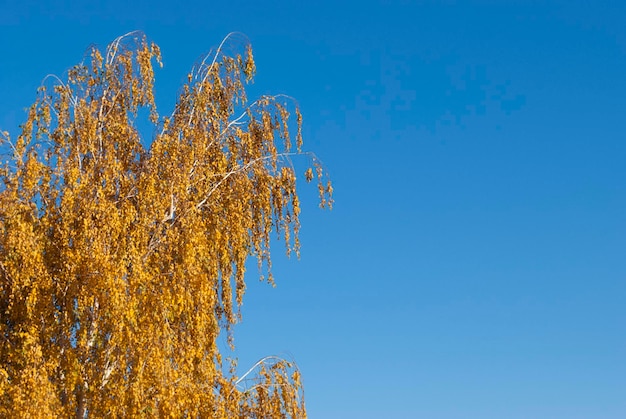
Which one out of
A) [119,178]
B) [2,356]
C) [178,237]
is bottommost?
[2,356]

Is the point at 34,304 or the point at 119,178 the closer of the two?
the point at 34,304

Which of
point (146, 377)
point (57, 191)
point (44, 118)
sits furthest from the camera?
point (44, 118)

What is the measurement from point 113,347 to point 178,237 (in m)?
1.93

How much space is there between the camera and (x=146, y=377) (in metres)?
11.5

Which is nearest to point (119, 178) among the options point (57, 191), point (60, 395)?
point (57, 191)

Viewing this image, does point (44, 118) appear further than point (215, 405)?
Yes

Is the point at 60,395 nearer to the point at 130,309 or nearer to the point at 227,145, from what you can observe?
the point at 130,309

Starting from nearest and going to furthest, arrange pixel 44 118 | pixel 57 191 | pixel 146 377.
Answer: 1. pixel 146 377
2. pixel 57 191
3. pixel 44 118

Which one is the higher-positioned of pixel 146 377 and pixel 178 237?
pixel 178 237

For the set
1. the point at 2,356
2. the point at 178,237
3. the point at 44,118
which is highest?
the point at 44,118

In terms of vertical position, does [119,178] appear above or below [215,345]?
above

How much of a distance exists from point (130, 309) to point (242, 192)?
364 centimetres

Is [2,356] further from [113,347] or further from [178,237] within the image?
[178,237]

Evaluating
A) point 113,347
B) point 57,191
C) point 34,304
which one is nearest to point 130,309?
point 113,347
